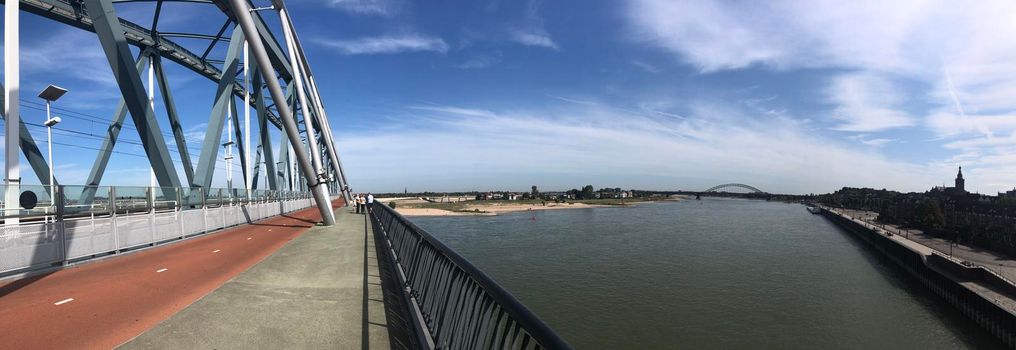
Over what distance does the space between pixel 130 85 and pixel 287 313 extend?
17.2m

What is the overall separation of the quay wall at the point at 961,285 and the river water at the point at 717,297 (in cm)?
64

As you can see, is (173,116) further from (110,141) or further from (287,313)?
(287,313)

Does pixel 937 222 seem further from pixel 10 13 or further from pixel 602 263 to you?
pixel 10 13

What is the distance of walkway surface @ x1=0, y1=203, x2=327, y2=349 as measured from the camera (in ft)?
16.7

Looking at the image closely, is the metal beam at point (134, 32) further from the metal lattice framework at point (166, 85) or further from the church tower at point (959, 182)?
the church tower at point (959, 182)

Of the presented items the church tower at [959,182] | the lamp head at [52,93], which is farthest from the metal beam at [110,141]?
the church tower at [959,182]

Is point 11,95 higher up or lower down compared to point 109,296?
higher up

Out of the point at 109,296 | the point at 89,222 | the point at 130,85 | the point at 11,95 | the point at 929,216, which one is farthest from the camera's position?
the point at 929,216

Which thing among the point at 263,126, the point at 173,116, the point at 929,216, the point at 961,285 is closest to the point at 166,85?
the point at 173,116

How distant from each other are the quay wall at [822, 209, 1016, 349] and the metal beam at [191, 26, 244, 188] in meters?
43.0

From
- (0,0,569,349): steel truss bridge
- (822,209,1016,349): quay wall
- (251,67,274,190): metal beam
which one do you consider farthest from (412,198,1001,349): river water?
(251,67,274,190): metal beam

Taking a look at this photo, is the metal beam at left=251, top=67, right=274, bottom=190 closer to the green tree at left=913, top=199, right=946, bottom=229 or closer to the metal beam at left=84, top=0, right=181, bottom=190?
the metal beam at left=84, top=0, right=181, bottom=190

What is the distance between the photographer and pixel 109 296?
6.96 meters

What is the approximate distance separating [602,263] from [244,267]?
89.7 ft
